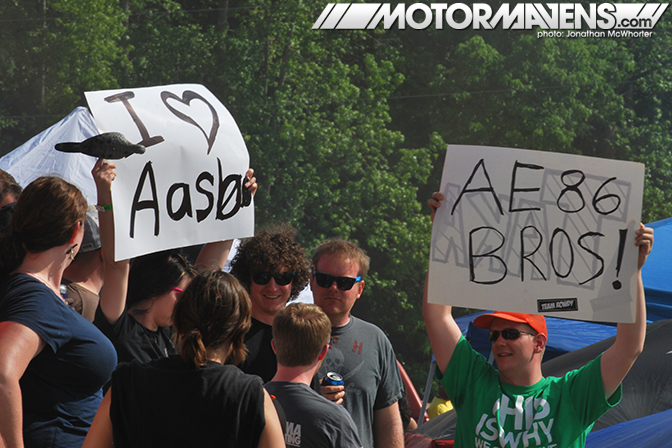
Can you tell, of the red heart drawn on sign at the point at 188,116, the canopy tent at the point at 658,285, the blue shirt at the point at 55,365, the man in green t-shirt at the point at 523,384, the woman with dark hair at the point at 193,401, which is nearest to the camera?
the woman with dark hair at the point at 193,401

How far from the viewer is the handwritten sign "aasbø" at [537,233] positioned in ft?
8.54

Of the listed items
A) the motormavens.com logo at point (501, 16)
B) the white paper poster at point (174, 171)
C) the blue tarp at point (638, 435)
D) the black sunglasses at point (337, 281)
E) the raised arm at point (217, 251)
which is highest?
the motormavens.com logo at point (501, 16)

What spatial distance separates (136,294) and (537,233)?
62.0 inches

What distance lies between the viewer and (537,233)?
2.68 m

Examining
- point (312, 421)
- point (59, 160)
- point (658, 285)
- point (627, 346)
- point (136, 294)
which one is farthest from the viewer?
point (59, 160)

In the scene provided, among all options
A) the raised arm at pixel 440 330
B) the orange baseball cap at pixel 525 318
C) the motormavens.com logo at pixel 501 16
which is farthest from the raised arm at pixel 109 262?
the motormavens.com logo at pixel 501 16

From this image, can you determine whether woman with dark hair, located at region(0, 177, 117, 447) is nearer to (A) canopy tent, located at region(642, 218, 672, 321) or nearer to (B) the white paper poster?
(B) the white paper poster

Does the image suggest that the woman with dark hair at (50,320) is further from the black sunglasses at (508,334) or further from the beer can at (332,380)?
the black sunglasses at (508,334)

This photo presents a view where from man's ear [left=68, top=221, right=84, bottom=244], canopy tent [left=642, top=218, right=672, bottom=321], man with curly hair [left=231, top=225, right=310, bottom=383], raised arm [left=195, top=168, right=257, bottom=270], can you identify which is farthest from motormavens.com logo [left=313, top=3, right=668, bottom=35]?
man's ear [left=68, top=221, right=84, bottom=244]

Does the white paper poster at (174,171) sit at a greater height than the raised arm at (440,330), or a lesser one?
greater

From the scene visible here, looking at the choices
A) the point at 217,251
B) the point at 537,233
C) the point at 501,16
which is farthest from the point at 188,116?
the point at 501,16

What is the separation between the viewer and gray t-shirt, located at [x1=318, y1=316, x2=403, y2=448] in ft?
9.59

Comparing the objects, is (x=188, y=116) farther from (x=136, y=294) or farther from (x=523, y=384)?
(x=523, y=384)

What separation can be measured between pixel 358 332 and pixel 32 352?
4.50 feet
